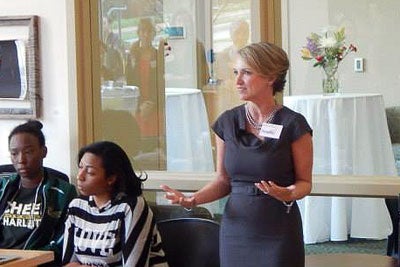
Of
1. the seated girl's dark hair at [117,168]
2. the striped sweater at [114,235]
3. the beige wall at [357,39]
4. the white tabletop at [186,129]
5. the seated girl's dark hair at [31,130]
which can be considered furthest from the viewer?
the beige wall at [357,39]

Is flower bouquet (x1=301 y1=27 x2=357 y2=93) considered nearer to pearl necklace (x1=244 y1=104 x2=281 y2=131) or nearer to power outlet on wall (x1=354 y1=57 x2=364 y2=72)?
power outlet on wall (x1=354 y1=57 x2=364 y2=72)

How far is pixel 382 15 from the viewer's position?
4.59 meters

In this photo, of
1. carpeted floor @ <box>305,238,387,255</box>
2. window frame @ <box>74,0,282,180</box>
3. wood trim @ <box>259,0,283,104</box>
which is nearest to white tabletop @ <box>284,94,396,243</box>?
carpeted floor @ <box>305,238,387,255</box>

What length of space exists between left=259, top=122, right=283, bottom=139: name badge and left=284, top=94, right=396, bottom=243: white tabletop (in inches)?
43.3

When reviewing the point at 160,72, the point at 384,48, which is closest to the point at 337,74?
the point at 384,48

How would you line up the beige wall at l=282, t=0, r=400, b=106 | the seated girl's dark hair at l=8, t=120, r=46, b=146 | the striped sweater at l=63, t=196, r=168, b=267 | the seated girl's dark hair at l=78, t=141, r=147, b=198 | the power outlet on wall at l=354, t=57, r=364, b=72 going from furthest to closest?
the power outlet on wall at l=354, t=57, r=364, b=72 → the beige wall at l=282, t=0, r=400, b=106 → the seated girl's dark hair at l=8, t=120, r=46, b=146 → the seated girl's dark hair at l=78, t=141, r=147, b=198 → the striped sweater at l=63, t=196, r=168, b=267

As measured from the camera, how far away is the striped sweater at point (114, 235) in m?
2.87

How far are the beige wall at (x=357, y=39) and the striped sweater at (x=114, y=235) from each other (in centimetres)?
126

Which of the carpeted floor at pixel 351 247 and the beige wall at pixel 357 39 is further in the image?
the beige wall at pixel 357 39

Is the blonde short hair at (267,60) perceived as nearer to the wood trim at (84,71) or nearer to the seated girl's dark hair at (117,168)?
the seated girl's dark hair at (117,168)

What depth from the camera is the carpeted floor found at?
3715 millimetres

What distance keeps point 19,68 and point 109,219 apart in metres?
1.21

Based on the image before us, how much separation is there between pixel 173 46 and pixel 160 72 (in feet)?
0.48

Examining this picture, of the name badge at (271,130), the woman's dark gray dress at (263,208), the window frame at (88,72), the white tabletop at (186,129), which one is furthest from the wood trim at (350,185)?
the name badge at (271,130)
